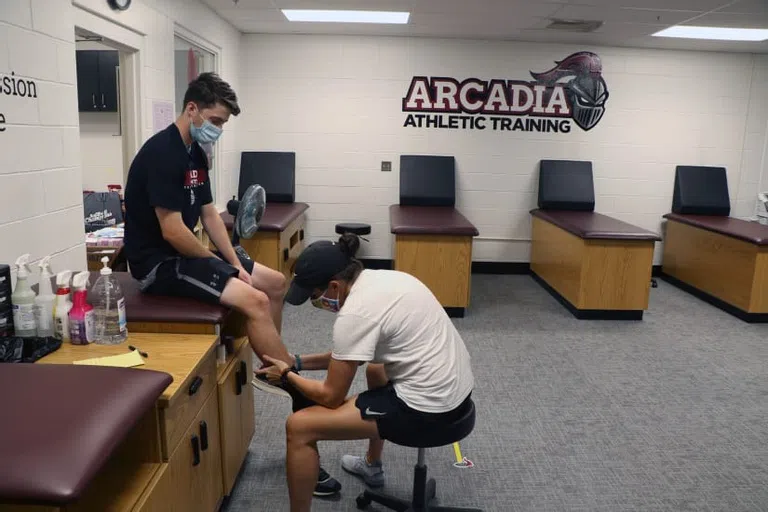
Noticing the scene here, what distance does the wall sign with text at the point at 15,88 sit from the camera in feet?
7.46

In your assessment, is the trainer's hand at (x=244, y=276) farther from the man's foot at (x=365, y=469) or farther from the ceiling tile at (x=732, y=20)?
the ceiling tile at (x=732, y=20)

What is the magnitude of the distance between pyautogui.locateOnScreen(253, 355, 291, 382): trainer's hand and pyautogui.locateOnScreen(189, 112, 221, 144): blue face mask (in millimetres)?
922

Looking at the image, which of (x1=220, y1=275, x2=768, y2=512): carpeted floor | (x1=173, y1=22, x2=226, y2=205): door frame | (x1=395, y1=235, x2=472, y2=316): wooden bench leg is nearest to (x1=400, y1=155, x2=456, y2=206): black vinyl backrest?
(x1=395, y1=235, x2=472, y2=316): wooden bench leg

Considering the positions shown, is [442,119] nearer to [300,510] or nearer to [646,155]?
[646,155]

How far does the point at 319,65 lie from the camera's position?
5.96 metres

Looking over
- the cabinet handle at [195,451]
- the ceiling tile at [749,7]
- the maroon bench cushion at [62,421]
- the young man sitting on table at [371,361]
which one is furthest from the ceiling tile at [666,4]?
the maroon bench cushion at [62,421]

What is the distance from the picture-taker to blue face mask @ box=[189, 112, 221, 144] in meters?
2.38

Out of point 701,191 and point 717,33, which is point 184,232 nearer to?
point 717,33

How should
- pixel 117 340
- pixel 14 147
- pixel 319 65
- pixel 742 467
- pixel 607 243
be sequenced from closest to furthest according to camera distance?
pixel 117 340
pixel 14 147
pixel 742 467
pixel 607 243
pixel 319 65

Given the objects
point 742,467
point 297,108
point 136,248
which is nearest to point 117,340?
point 136,248

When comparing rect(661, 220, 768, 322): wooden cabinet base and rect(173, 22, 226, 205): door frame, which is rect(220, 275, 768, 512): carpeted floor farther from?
rect(173, 22, 226, 205): door frame

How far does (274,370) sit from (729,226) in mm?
4670

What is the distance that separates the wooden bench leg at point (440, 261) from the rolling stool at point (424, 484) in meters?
2.45

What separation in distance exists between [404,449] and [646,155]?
477cm
